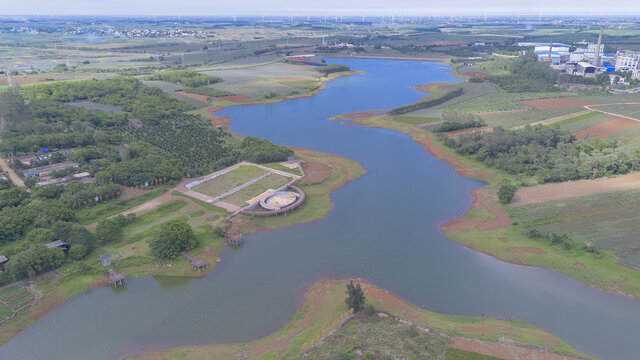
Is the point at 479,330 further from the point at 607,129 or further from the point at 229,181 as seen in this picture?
the point at 607,129

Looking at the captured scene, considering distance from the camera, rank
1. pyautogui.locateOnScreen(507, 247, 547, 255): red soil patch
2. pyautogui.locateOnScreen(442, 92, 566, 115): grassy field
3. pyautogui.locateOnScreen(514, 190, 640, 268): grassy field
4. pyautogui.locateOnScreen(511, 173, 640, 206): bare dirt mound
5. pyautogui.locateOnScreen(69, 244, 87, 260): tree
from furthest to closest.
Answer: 1. pyautogui.locateOnScreen(442, 92, 566, 115): grassy field
2. pyautogui.locateOnScreen(511, 173, 640, 206): bare dirt mound
3. pyautogui.locateOnScreen(514, 190, 640, 268): grassy field
4. pyautogui.locateOnScreen(507, 247, 547, 255): red soil patch
5. pyautogui.locateOnScreen(69, 244, 87, 260): tree

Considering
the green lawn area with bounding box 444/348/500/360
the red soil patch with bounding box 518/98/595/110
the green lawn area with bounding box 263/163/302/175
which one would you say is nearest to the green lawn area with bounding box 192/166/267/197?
the green lawn area with bounding box 263/163/302/175

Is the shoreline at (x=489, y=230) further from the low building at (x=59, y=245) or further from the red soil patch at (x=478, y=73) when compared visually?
the red soil patch at (x=478, y=73)

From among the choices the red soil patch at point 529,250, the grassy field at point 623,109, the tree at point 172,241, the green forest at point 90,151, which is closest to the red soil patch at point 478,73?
the grassy field at point 623,109

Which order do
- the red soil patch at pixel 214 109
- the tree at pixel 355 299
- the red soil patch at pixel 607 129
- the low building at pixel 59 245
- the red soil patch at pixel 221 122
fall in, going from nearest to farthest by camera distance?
the tree at pixel 355 299
the low building at pixel 59 245
the red soil patch at pixel 607 129
the red soil patch at pixel 221 122
the red soil patch at pixel 214 109

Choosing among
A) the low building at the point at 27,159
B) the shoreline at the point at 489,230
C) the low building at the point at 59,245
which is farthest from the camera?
the low building at the point at 27,159

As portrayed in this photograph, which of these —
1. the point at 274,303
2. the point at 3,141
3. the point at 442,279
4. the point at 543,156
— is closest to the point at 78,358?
the point at 274,303

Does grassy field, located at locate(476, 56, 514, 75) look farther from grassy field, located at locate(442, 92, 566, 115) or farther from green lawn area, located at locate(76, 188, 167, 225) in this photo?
green lawn area, located at locate(76, 188, 167, 225)
